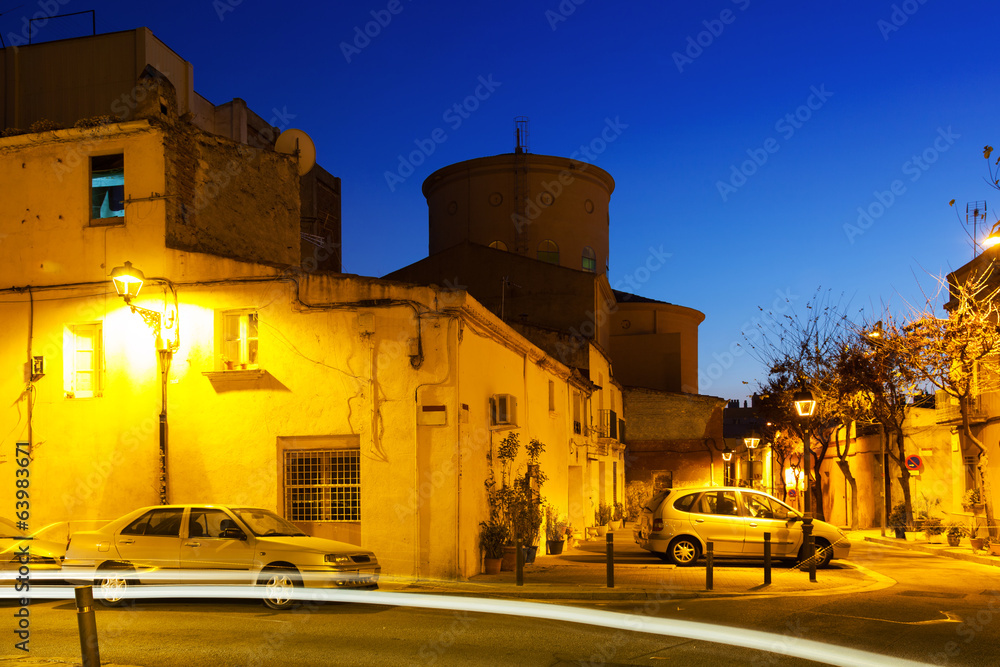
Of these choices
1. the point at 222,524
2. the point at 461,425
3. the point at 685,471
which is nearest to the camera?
the point at 222,524

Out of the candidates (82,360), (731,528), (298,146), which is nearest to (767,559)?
(731,528)

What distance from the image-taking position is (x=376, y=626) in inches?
414

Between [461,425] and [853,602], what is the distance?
696 cm

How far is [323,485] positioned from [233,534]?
3.90 metres

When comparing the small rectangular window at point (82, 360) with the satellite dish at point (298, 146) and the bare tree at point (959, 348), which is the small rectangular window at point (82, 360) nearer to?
the satellite dish at point (298, 146)

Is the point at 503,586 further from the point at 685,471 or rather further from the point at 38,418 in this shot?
the point at 685,471

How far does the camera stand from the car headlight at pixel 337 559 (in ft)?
39.0

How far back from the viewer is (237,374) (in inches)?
646

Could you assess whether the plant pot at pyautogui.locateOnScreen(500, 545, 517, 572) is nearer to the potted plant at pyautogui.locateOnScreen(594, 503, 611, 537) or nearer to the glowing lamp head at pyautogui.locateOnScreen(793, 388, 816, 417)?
the glowing lamp head at pyautogui.locateOnScreen(793, 388, 816, 417)

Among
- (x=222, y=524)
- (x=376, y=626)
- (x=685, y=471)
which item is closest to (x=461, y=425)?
(x=222, y=524)

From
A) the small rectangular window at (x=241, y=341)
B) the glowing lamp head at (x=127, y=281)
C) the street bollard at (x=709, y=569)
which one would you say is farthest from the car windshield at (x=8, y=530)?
the street bollard at (x=709, y=569)

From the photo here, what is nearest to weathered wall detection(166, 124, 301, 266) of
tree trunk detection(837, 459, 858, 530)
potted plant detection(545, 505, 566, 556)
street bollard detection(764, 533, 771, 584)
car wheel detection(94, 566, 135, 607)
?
car wheel detection(94, 566, 135, 607)

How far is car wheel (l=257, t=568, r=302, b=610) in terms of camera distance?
11.7 metres

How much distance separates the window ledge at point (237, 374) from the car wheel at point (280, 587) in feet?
17.3
